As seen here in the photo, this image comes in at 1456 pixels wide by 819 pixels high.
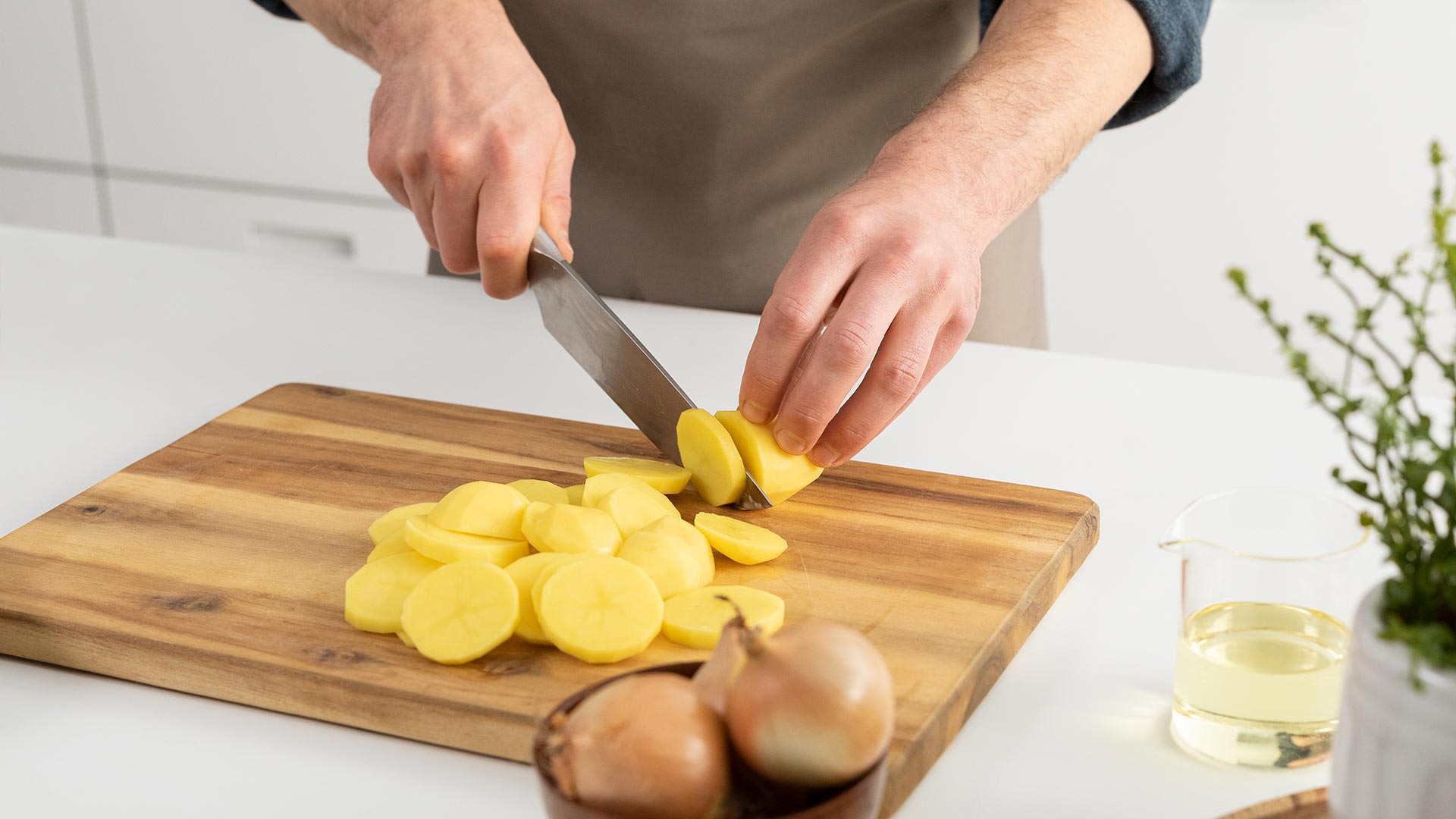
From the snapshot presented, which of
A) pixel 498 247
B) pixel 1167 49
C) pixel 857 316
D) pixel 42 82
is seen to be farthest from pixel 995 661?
pixel 42 82

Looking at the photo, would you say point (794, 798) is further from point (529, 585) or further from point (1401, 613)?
point (529, 585)

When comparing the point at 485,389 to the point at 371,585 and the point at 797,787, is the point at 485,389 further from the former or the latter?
the point at 797,787

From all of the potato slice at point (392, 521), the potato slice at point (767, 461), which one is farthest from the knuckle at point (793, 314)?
the potato slice at point (392, 521)

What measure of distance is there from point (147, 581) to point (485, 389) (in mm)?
524

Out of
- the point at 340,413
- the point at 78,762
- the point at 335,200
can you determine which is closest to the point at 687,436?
the point at 340,413

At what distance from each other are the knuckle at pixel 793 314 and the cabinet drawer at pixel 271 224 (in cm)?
255

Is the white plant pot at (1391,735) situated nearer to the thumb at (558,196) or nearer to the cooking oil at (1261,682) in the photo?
the cooking oil at (1261,682)

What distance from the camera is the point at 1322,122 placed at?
9.52 ft

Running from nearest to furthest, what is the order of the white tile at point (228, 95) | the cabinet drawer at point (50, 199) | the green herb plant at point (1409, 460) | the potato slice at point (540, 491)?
the green herb plant at point (1409, 460), the potato slice at point (540, 491), the white tile at point (228, 95), the cabinet drawer at point (50, 199)

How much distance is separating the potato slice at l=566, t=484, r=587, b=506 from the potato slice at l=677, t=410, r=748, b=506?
0.34 feet

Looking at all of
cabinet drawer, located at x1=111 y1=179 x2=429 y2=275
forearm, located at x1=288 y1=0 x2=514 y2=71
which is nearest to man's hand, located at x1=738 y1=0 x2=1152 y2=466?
forearm, located at x1=288 y1=0 x2=514 y2=71

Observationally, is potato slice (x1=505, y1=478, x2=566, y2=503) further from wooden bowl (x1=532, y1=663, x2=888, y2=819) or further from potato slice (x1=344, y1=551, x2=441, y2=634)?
wooden bowl (x1=532, y1=663, x2=888, y2=819)

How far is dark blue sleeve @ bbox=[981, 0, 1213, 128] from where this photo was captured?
1.44m

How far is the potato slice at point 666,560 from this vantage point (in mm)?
956
